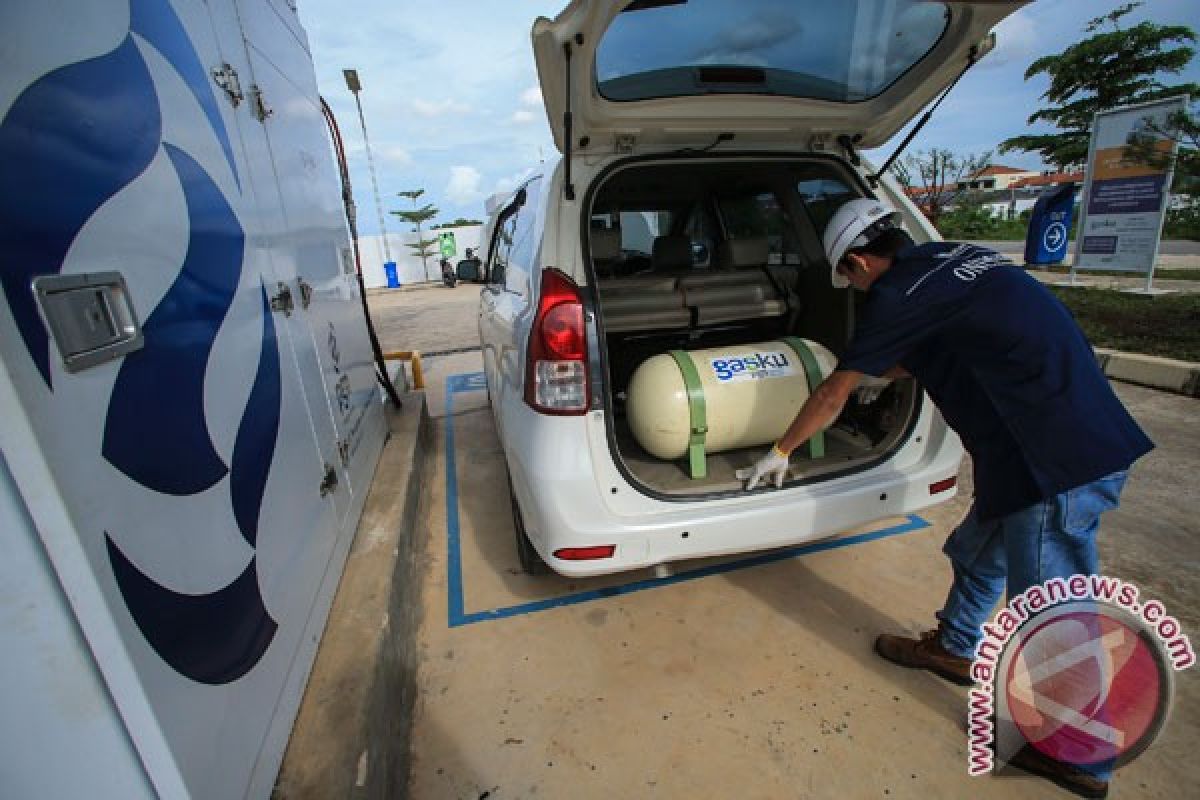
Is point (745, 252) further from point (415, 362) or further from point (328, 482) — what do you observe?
point (415, 362)

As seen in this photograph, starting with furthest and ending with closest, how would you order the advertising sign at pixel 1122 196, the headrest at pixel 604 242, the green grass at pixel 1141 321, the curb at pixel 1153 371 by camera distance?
the advertising sign at pixel 1122 196, the green grass at pixel 1141 321, the curb at pixel 1153 371, the headrest at pixel 604 242

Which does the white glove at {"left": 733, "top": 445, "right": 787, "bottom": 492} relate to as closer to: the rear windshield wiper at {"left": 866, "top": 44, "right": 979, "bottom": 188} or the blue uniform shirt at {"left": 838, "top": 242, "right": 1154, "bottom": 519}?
the blue uniform shirt at {"left": 838, "top": 242, "right": 1154, "bottom": 519}

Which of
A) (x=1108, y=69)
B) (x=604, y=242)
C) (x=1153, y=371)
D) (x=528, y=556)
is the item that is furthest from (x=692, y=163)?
(x=1108, y=69)

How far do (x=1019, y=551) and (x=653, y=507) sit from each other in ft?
3.60

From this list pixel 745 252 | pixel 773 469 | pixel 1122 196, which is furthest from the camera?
pixel 1122 196

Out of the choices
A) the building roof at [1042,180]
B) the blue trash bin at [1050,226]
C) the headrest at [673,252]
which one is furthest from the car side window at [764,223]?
the building roof at [1042,180]

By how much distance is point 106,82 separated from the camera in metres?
1.12

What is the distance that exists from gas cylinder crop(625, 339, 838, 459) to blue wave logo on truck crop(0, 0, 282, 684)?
4.50 feet

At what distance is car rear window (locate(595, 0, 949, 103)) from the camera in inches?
69.2

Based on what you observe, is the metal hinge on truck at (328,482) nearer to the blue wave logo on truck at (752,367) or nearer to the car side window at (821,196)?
the blue wave logo on truck at (752,367)

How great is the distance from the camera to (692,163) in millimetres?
2252

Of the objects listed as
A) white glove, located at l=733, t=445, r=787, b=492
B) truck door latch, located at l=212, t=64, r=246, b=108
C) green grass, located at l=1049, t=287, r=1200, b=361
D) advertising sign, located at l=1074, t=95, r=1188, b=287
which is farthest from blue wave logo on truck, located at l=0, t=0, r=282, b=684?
advertising sign, located at l=1074, t=95, r=1188, b=287

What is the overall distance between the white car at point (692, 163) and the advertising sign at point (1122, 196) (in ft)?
23.6

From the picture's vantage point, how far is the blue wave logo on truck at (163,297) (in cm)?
89
